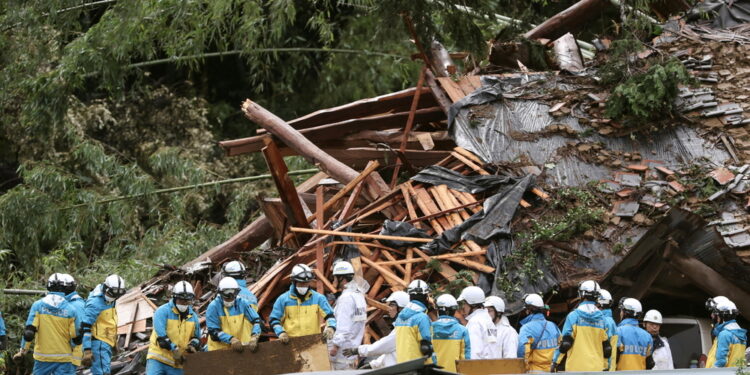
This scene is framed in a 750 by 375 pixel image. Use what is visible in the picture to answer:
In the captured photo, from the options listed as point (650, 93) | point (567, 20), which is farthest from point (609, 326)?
point (567, 20)

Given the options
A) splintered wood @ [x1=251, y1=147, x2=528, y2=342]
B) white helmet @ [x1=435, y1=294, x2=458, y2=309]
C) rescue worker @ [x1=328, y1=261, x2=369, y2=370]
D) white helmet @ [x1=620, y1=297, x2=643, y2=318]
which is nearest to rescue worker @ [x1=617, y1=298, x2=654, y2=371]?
white helmet @ [x1=620, y1=297, x2=643, y2=318]

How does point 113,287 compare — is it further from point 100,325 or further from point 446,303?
point 446,303

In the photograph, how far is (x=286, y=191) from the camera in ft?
57.0

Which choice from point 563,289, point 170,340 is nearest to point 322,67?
point 563,289

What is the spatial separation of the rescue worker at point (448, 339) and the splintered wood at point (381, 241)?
2486mm

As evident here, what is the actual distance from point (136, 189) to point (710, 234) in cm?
1221

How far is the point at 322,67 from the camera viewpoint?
28.0 meters

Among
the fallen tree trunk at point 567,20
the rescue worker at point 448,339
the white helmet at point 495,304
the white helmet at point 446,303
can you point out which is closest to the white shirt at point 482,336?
the white helmet at point 495,304

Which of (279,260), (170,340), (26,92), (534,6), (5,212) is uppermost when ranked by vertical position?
(534,6)

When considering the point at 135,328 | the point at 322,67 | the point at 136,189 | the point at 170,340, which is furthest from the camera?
the point at 322,67

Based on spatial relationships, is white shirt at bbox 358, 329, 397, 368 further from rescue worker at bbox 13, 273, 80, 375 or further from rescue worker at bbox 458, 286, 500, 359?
rescue worker at bbox 13, 273, 80, 375

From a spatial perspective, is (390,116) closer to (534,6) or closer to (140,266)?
(140,266)

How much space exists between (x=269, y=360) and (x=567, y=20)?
1156cm

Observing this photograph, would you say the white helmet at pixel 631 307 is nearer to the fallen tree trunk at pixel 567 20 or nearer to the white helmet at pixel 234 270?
the white helmet at pixel 234 270
